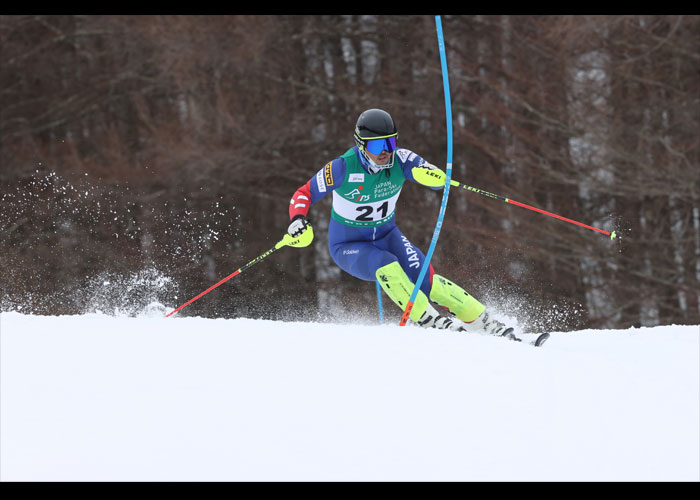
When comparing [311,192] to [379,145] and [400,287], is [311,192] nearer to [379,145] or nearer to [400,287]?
[379,145]

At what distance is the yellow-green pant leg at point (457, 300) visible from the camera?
5.17 meters

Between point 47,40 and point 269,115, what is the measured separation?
467cm

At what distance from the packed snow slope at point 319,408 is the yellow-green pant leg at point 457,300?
0.90 m

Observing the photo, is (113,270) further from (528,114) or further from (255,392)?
(255,392)

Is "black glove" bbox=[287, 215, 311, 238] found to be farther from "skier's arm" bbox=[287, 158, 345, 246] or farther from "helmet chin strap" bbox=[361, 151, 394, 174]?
"helmet chin strap" bbox=[361, 151, 394, 174]

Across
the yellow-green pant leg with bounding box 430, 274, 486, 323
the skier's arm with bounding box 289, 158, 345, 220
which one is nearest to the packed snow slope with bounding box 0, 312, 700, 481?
the yellow-green pant leg with bounding box 430, 274, 486, 323

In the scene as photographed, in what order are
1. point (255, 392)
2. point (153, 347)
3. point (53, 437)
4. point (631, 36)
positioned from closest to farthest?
point (53, 437) → point (255, 392) → point (153, 347) → point (631, 36)

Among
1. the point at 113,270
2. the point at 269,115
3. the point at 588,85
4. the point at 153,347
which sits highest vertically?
the point at 153,347

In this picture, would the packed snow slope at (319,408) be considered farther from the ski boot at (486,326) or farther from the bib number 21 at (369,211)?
the bib number 21 at (369,211)

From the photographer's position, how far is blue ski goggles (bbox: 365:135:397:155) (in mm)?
5152

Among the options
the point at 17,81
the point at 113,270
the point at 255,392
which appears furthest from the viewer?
the point at 17,81

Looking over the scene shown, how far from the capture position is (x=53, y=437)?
10.3 ft

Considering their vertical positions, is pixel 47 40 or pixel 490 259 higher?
pixel 47 40

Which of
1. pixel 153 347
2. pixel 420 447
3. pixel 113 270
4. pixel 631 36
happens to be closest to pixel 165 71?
pixel 113 270
